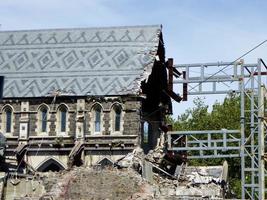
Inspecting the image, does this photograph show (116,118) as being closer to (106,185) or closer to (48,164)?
(48,164)

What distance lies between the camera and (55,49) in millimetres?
43875

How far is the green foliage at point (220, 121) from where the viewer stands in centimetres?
6341

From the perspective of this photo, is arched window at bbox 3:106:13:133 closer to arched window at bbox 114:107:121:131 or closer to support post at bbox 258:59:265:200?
arched window at bbox 114:107:121:131

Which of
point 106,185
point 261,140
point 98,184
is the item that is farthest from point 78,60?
point 261,140

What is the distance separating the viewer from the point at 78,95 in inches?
1617

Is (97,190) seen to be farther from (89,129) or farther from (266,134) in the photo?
(266,134)

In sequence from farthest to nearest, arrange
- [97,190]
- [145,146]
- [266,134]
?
[145,146] < [266,134] < [97,190]

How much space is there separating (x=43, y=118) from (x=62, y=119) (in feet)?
3.50

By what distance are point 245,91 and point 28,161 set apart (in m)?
12.2

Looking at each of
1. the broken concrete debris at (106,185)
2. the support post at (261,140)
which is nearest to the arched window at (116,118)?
the broken concrete debris at (106,185)

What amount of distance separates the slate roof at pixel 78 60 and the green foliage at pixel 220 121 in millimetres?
21027

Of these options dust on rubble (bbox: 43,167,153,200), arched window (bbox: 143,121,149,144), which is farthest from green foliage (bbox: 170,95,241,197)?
dust on rubble (bbox: 43,167,153,200)

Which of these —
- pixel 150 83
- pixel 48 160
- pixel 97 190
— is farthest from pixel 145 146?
pixel 97 190

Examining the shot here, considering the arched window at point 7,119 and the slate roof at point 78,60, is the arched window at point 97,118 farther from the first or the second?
the arched window at point 7,119
